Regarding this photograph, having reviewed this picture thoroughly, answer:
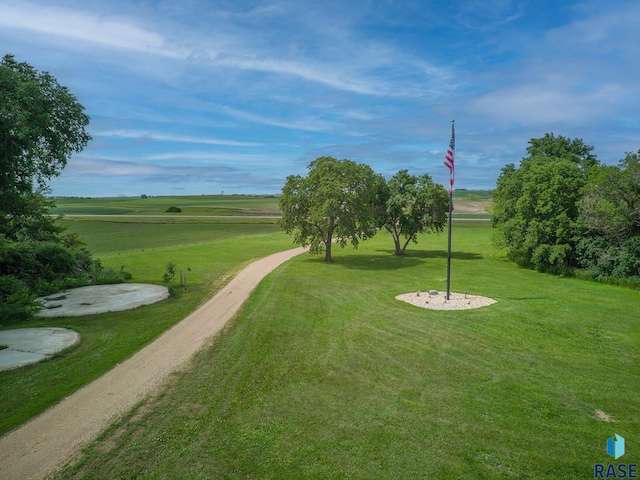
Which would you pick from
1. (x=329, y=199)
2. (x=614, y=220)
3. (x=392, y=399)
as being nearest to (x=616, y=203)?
(x=614, y=220)

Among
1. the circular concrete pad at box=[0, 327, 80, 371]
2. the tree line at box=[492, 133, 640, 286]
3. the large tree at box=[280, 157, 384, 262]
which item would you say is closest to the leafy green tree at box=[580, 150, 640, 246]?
the tree line at box=[492, 133, 640, 286]

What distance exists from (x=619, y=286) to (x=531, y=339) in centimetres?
1976

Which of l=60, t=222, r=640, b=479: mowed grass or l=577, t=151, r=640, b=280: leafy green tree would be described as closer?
l=60, t=222, r=640, b=479: mowed grass

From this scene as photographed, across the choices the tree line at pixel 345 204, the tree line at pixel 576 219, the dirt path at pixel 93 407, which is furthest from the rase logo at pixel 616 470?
the tree line at pixel 345 204

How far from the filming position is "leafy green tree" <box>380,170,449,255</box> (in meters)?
44.3

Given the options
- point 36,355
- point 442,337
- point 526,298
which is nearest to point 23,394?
point 36,355

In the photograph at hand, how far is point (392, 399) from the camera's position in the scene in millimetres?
11688

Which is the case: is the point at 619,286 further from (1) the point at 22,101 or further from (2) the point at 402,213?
(1) the point at 22,101

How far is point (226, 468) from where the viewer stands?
8.54 m

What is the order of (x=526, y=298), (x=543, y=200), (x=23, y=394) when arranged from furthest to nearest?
(x=543, y=200)
(x=526, y=298)
(x=23, y=394)

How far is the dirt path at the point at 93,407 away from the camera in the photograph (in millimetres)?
8734

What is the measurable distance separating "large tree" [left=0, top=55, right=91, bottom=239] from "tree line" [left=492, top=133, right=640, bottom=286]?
3780 cm

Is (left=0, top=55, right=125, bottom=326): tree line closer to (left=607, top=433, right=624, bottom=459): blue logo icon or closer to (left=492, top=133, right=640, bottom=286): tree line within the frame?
(left=607, top=433, right=624, bottom=459): blue logo icon

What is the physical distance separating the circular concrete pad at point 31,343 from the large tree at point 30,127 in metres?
7.36
